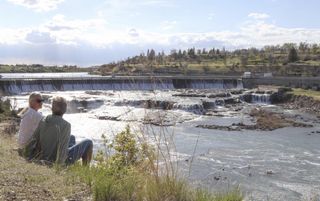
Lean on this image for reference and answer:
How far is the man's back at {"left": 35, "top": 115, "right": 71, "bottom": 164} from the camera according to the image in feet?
19.1

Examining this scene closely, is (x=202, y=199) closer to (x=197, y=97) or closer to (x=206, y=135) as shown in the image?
(x=206, y=135)

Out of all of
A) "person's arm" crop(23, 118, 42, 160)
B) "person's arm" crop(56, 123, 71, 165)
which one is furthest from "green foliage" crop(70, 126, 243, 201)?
"person's arm" crop(23, 118, 42, 160)

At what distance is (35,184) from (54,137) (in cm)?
139

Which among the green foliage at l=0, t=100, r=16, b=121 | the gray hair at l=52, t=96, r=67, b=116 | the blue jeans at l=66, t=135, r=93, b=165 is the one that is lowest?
the green foliage at l=0, t=100, r=16, b=121

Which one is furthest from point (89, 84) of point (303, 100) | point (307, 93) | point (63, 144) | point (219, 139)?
point (63, 144)

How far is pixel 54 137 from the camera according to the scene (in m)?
5.86

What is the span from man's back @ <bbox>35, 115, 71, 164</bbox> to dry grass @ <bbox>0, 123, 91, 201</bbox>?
0.39 m

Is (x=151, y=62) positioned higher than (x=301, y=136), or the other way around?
(x=151, y=62)

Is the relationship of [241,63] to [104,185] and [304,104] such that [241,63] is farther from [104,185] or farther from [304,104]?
[104,185]

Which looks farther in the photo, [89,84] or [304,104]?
[89,84]

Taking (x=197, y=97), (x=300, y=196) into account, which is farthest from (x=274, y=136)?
(x=197, y=97)

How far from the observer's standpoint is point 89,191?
4438 mm

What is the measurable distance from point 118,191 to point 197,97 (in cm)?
3937

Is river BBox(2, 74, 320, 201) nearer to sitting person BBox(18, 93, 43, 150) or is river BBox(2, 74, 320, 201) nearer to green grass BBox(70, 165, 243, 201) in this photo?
green grass BBox(70, 165, 243, 201)
